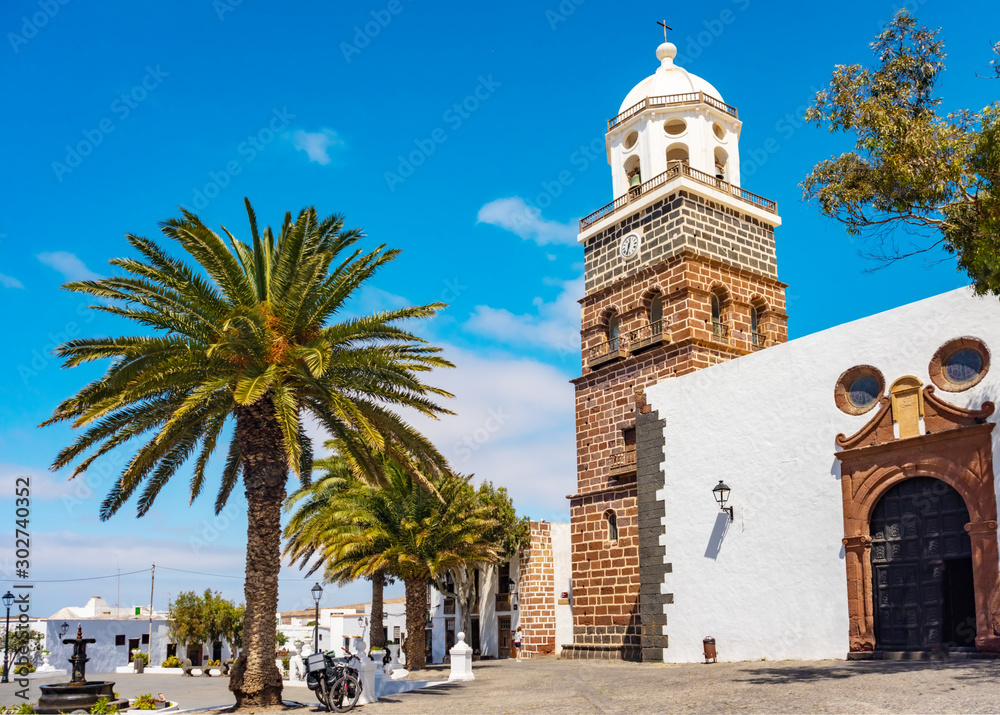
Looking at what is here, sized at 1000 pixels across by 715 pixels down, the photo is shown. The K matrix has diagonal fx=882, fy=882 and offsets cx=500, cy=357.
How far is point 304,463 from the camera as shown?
16656 millimetres

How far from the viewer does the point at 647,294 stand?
86.0 ft

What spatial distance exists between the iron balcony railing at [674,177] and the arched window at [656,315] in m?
3.33

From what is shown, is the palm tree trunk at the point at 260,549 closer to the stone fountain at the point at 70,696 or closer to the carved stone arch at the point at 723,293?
the stone fountain at the point at 70,696

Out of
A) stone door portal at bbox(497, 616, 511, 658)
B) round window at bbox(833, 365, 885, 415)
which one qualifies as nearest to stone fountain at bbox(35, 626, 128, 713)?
round window at bbox(833, 365, 885, 415)

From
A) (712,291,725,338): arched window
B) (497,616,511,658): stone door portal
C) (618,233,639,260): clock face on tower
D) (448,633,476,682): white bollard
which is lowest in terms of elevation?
(497,616,511,658): stone door portal

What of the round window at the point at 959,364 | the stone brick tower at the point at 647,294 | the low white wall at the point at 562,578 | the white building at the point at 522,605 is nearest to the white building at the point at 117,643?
the white building at the point at 522,605

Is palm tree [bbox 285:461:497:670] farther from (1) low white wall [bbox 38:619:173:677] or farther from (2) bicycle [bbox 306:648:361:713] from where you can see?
(1) low white wall [bbox 38:619:173:677]

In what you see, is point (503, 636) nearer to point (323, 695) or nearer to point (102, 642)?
point (323, 695)

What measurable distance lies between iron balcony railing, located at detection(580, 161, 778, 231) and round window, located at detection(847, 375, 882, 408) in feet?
35.6

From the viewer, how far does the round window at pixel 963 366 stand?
48.7ft

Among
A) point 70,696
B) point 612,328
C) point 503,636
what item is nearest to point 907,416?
point 612,328

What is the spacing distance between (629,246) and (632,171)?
9.54ft

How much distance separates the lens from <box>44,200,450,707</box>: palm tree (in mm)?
13797

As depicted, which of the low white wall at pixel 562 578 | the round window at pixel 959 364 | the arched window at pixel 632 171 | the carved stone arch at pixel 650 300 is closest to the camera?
the round window at pixel 959 364
